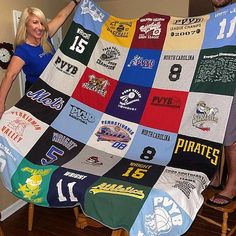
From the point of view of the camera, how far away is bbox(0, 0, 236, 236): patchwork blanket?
126 cm

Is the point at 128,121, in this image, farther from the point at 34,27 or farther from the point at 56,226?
the point at 56,226

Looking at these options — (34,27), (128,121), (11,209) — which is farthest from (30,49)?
(11,209)

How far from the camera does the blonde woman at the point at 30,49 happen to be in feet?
6.03

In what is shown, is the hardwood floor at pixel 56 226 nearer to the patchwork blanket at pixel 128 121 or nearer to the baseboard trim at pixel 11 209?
the baseboard trim at pixel 11 209

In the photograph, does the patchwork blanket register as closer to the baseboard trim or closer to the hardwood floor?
the hardwood floor

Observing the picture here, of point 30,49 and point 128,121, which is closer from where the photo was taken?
point 128,121

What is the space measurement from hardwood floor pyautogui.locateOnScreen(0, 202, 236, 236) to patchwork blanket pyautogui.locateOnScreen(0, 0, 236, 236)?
2.35ft

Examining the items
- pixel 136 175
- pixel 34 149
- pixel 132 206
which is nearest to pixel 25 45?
pixel 34 149

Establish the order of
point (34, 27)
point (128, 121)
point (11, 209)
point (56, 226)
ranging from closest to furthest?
point (128, 121), point (34, 27), point (56, 226), point (11, 209)

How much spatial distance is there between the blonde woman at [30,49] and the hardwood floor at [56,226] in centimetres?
96

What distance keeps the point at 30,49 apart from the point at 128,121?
814mm

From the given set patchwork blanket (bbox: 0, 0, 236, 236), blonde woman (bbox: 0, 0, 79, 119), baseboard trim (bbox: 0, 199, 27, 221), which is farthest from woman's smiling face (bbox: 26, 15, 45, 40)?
baseboard trim (bbox: 0, 199, 27, 221)

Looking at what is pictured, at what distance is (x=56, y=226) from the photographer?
213 cm

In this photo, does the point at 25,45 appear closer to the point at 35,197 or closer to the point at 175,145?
the point at 35,197
